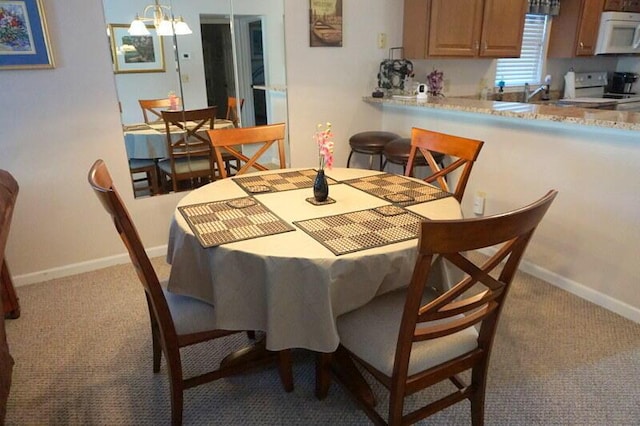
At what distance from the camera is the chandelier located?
254cm

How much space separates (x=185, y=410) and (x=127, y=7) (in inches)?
88.5

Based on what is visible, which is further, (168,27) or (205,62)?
(205,62)

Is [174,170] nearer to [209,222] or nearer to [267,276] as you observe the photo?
[209,222]

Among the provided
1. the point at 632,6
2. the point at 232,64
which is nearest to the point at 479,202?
the point at 232,64

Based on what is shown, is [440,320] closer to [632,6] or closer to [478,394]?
[478,394]

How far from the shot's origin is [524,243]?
117cm

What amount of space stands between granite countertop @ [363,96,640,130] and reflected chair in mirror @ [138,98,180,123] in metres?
1.68

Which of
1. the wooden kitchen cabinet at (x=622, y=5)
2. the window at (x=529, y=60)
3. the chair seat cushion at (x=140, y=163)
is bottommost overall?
the chair seat cushion at (x=140, y=163)

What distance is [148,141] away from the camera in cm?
277

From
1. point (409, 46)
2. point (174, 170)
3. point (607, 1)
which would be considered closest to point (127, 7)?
point (174, 170)

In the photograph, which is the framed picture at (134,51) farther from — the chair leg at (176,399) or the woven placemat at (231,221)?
the chair leg at (176,399)

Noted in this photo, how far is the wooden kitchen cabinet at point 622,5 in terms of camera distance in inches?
156

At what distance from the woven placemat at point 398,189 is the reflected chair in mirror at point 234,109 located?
1.39 meters

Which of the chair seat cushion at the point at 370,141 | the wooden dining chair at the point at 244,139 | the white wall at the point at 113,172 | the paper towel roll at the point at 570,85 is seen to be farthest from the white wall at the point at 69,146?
the paper towel roll at the point at 570,85
